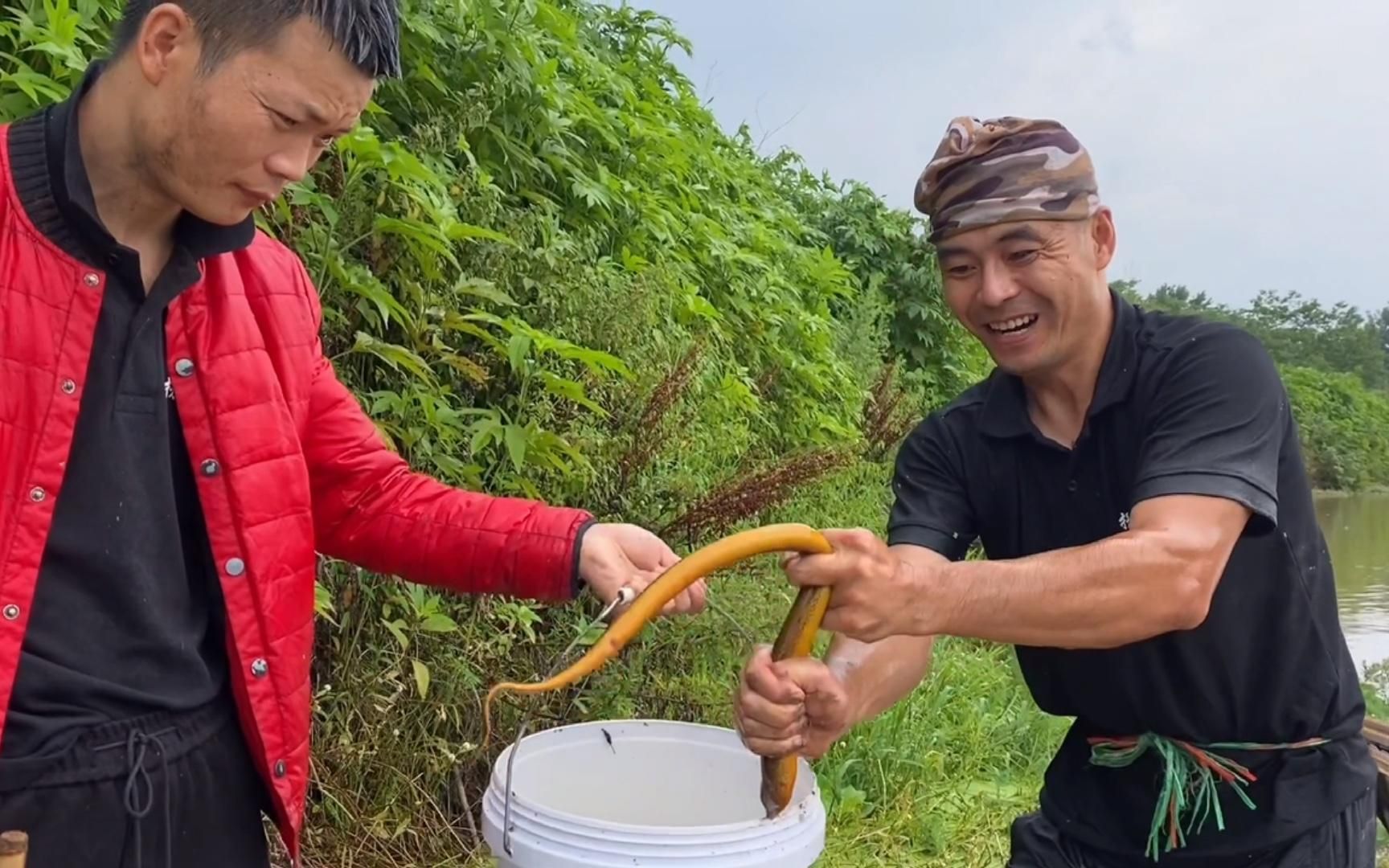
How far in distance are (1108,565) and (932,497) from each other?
2.42 feet

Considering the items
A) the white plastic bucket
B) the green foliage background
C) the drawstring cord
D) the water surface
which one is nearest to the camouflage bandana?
the green foliage background

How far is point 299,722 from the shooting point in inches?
72.6

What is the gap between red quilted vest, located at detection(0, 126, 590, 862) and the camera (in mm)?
1519

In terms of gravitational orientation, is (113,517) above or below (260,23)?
below

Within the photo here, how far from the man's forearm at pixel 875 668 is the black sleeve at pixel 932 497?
227mm

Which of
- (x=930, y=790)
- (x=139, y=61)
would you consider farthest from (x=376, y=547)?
(x=930, y=790)

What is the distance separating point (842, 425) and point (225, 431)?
545 centimetres

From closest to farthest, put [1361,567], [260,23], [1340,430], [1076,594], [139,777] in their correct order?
1. [260,23]
2. [139,777]
3. [1076,594]
4. [1361,567]
5. [1340,430]

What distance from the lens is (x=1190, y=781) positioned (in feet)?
7.50

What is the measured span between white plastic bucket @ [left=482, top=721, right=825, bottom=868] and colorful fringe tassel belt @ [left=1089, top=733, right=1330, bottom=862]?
2.23ft

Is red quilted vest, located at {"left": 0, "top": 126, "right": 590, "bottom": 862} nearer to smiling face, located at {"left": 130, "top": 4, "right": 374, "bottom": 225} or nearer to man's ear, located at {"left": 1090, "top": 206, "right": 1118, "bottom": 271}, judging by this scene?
smiling face, located at {"left": 130, "top": 4, "right": 374, "bottom": 225}

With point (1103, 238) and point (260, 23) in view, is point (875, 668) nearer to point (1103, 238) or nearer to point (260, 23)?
point (1103, 238)

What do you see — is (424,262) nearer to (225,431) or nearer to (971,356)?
(225,431)

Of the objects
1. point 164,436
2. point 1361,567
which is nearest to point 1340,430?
point 1361,567
